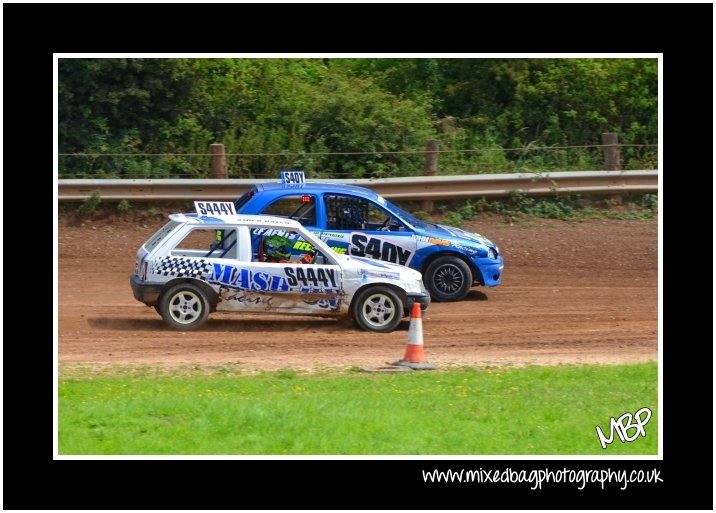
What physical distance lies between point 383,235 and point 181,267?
10.9 feet

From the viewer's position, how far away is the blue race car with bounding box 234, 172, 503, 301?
15.8m

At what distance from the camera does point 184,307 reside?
45.5 feet

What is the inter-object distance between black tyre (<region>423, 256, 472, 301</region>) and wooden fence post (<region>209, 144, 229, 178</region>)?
678cm

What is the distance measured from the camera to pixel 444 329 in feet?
47.4

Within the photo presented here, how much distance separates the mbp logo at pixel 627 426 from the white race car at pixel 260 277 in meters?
4.58

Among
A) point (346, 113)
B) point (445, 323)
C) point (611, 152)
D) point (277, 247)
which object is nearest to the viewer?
point (277, 247)

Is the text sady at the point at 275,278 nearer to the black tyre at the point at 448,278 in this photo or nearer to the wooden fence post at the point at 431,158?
the black tyre at the point at 448,278

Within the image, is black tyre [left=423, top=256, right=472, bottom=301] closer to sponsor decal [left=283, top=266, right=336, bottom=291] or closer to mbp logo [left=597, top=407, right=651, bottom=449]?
sponsor decal [left=283, top=266, right=336, bottom=291]

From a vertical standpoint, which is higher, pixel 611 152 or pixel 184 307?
pixel 611 152

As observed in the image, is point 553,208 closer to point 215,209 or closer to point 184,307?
point 215,209

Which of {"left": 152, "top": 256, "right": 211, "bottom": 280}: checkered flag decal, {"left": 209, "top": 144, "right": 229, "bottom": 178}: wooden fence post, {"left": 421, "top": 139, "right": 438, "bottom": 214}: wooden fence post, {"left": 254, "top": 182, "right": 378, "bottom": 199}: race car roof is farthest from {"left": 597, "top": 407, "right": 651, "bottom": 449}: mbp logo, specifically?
{"left": 209, "top": 144, "right": 229, "bottom": 178}: wooden fence post

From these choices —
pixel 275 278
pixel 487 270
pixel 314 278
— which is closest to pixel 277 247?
pixel 275 278

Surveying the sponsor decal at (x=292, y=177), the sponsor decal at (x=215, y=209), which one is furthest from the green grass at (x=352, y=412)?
the sponsor decal at (x=292, y=177)

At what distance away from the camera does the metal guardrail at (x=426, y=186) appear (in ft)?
66.5
